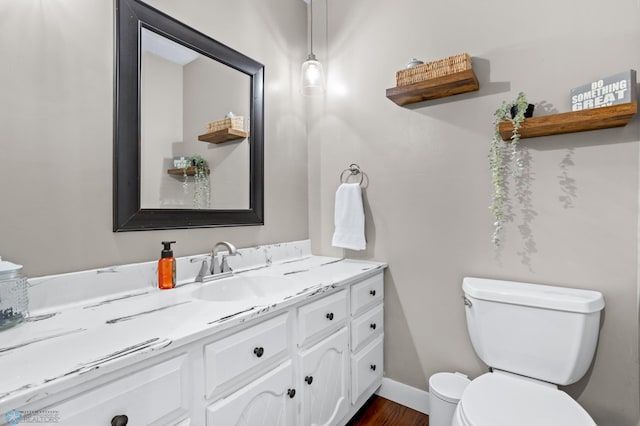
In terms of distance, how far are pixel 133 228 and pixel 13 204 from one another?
0.36m

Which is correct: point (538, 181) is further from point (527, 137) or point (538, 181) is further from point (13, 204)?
point (13, 204)

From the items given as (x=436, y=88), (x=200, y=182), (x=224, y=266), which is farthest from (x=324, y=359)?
(x=436, y=88)

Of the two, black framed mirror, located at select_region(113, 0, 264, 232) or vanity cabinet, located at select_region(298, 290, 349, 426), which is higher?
black framed mirror, located at select_region(113, 0, 264, 232)

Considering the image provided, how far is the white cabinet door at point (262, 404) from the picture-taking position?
3.02 feet

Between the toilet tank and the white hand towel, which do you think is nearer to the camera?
the toilet tank

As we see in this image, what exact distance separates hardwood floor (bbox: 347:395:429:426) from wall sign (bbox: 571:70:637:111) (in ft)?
5.35

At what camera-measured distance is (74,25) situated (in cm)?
113

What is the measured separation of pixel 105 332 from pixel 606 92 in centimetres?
186

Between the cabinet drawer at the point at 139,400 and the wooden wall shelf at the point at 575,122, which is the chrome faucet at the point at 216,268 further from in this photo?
the wooden wall shelf at the point at 575,122

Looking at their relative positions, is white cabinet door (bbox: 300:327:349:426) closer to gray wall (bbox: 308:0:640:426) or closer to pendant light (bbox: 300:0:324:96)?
gray wall (bbox: 308:0:640:426)

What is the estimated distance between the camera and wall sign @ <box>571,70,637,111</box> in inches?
46.0

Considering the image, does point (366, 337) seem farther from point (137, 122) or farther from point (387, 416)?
point (137, 122)

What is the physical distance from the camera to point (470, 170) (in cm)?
160

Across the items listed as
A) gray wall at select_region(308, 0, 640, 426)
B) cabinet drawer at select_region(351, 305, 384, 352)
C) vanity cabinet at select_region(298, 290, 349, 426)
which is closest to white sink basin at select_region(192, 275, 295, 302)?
vanity cabinet at select_region(298, 290, 349, 426)
